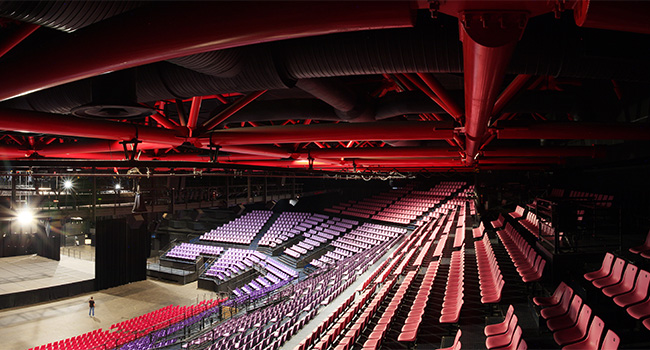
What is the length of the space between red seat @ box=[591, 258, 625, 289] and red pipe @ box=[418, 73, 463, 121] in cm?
301

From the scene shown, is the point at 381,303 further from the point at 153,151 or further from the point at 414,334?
the point at 153,151

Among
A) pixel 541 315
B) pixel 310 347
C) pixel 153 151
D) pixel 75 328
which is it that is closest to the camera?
pixel 541 315

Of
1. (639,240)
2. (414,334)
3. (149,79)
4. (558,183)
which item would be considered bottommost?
(414,334)

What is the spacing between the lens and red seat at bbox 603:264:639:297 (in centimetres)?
460

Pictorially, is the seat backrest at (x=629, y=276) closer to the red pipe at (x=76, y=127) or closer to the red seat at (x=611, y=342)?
the red seat at (x=611, y=342)

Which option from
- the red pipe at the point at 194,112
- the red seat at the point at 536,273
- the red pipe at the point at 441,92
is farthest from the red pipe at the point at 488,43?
the red seat at the point at 536,273

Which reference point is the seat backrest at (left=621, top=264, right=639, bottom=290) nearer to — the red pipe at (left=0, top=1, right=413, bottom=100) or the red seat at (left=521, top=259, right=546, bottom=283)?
the red seat at (left=521, top=259, right=546, bottom=283)

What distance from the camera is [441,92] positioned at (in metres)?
3.85

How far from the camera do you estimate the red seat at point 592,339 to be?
12.7 ft

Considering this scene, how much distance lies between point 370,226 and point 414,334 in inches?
719

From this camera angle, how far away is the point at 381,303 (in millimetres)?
8812

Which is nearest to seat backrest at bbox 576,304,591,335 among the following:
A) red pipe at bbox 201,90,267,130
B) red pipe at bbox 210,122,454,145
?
red pipe at bbox 210,122,454,145

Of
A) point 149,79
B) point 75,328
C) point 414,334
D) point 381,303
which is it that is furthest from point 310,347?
point 75,328

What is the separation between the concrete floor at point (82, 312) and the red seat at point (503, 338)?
15.6 metres
